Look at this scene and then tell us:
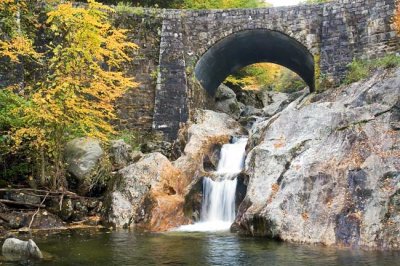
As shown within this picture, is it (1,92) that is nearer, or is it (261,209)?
(261,209)

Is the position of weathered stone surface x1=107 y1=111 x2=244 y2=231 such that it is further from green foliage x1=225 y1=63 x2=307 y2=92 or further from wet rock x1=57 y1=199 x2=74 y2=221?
green foliage x1=225 y1=63 x2=307 y2=92

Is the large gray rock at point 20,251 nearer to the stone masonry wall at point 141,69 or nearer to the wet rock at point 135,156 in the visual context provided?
the wet rock at point 135,156

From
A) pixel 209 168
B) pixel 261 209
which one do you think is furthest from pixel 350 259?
pixel 209 168

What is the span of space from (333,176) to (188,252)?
368 cm

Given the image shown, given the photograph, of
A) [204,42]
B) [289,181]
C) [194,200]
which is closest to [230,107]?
[204,42]

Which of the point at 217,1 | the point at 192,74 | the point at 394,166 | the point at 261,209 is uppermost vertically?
the point at 217,1

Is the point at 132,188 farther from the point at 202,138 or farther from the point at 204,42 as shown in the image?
the point at 204,42

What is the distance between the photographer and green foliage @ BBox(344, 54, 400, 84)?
43.6 ft

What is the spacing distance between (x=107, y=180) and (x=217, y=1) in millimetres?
15169

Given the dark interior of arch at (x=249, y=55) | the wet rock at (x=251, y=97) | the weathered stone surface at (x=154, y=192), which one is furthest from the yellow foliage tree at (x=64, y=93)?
the wet rock at (x=251, y=97)

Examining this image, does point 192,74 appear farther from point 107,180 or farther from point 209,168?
point 107,180

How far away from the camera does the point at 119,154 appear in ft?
44.7

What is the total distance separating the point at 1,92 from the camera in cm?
1196

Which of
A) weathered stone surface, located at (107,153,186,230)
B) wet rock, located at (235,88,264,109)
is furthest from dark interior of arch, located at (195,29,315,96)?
wet rock, located at (235,88,264,109)
